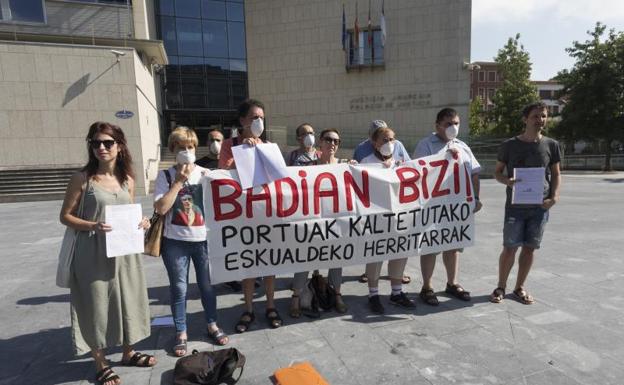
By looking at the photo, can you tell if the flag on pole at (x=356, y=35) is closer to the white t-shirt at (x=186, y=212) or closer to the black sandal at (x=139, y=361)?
the white t-shirt at (x=186, y=212)

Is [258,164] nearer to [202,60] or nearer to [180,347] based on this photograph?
[180,347]

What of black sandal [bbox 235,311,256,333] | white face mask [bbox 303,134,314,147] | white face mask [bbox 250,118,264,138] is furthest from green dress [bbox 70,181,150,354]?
white face mask [bbox 303,134,314,147]

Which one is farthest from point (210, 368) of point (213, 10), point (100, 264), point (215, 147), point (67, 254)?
point (213, 10)

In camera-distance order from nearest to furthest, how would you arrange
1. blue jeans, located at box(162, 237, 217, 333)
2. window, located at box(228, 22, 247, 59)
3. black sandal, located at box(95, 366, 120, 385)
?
1. black sandal, located at box(95, 366, 120, 385)
2. blue jeans, located at box(162, 237, 217, 333)
3. window, located at box(228, 22, 247, 59)

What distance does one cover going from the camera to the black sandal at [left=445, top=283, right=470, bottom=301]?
13.3 feet

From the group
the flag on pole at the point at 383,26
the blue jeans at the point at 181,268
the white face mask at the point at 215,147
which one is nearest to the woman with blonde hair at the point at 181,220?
the blue jeans at the point at 181,268

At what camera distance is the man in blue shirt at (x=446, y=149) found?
12.8ft

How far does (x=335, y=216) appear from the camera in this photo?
3609 mm

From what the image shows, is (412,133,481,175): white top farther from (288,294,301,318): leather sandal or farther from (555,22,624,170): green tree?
(555,22,624,170): green tree

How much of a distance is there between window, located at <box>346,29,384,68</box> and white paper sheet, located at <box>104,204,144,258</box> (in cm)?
2756

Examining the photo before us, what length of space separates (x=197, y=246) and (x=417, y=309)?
235 cm

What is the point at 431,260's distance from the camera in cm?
407

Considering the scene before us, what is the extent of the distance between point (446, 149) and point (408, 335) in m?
1.96

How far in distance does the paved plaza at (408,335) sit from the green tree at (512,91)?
1025 inches
